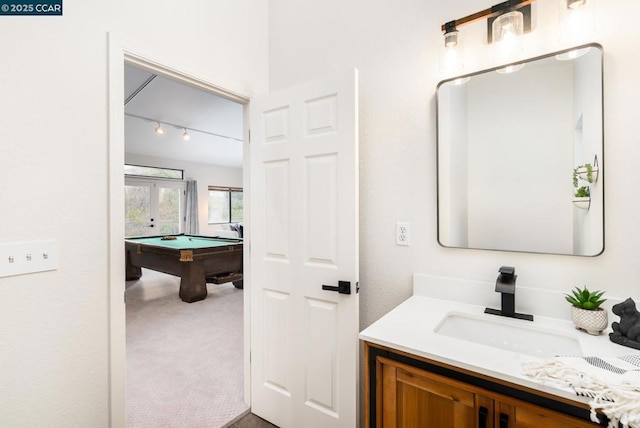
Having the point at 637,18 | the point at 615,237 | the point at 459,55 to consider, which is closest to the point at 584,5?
the point at 637,18

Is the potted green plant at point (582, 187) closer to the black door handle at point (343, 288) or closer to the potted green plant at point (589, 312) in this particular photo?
the potted green plant at point (589, 312)

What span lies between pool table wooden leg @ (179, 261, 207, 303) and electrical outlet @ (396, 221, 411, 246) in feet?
11.0

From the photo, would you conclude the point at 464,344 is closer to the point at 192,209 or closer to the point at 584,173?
the point at 584,173

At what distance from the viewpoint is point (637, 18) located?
1.10 metres

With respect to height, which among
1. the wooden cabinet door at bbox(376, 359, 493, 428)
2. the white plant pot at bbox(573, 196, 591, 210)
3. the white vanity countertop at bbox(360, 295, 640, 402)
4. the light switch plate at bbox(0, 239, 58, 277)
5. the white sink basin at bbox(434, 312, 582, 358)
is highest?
the white plant pot at bbox(573, 196, 591, 210)

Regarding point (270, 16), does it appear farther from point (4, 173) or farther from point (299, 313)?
point (299, 313)

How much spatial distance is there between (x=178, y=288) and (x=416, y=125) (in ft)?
15.8

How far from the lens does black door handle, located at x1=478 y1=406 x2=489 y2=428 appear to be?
877 mm

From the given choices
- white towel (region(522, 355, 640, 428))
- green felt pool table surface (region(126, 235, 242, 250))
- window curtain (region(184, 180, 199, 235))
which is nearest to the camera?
white towel (region(522, 355, 640, 428))

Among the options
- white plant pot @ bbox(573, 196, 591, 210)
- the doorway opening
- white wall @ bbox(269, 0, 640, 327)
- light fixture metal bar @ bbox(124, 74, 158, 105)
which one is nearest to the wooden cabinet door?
white wall @ bbox(269, 0, 640, 327)

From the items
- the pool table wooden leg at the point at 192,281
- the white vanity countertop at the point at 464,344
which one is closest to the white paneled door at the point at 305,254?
the white vanity countertop at the point at 464,344

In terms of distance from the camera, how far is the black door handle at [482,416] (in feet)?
2.88

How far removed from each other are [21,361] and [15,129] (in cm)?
86

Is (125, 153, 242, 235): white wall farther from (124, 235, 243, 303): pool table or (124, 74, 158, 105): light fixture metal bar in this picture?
(124, 235, 243, 303): pool table
